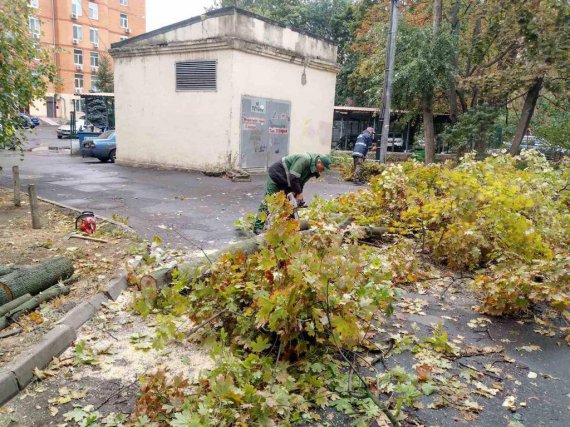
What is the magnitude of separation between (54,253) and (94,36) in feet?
165

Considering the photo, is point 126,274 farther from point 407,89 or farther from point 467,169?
point 407,89

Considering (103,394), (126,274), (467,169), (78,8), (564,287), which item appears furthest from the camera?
(78,8)

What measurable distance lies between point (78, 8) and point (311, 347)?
53.2 m

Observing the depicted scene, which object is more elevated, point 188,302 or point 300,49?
point 300,49

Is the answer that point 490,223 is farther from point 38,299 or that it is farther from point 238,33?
point 238,33

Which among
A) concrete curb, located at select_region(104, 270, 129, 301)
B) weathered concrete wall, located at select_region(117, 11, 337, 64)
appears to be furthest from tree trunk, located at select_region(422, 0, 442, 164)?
concrete curb, located at select_region(104, 270, 129, 301)

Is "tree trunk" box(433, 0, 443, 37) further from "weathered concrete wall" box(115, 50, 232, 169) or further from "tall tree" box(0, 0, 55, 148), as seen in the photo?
"tall tree" box(0, 0, 55, 148)

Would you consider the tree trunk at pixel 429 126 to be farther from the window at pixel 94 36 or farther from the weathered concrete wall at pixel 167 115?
the window at pixel 94 36

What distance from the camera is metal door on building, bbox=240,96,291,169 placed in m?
14.6

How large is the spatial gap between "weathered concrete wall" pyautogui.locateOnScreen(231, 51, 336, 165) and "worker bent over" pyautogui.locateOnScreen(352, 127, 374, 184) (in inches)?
123

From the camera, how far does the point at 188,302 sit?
11.4ft

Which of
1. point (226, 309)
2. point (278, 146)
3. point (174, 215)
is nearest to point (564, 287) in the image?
point (226, 309)

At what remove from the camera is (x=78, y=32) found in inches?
1828

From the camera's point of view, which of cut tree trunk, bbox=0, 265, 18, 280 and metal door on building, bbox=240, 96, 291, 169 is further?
metal door on building, bbox=240, 96, 291, 169
